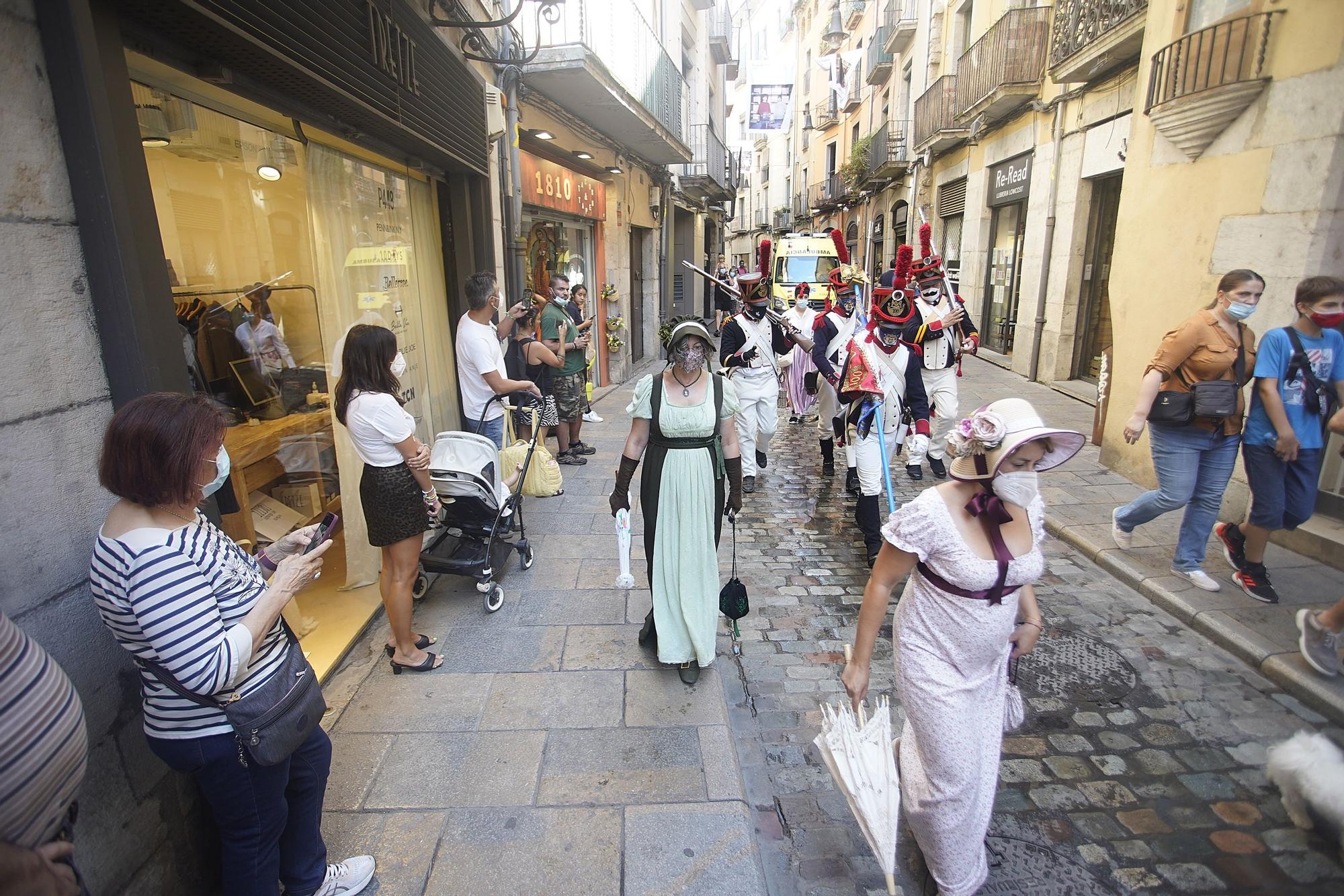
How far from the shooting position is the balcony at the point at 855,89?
93.1ft

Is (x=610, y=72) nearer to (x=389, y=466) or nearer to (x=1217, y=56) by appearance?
(x=1217, y=56)

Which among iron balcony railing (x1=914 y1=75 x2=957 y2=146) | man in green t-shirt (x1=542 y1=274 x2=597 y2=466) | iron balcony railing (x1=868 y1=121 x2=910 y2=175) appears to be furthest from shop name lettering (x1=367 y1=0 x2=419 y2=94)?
iron balcony railing (x1=868 y1=121 x2=910 y2=175)

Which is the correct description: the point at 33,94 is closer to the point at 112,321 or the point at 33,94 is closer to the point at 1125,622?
the point at 112,321

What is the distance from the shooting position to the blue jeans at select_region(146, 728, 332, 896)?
1929 millimetres

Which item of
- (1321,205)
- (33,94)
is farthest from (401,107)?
(1321,205)

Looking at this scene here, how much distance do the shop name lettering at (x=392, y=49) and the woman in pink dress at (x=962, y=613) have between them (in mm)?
4203

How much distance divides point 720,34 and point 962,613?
1002 inches

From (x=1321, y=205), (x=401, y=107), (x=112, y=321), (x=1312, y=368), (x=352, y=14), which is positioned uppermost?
(x=352, y=14)

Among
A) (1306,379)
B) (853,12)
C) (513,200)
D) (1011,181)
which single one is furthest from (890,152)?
(1306,379)

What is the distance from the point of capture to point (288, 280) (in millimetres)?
5453

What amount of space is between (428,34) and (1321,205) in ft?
21.9

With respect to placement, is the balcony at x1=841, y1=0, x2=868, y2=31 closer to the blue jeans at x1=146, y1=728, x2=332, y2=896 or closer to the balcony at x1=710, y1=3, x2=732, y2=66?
the balcony at x1=710, y1=3, x2=732, y2=66

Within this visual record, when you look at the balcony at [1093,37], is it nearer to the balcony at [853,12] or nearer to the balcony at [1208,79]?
the balcony at [1208,79]

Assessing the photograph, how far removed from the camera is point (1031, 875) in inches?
102
